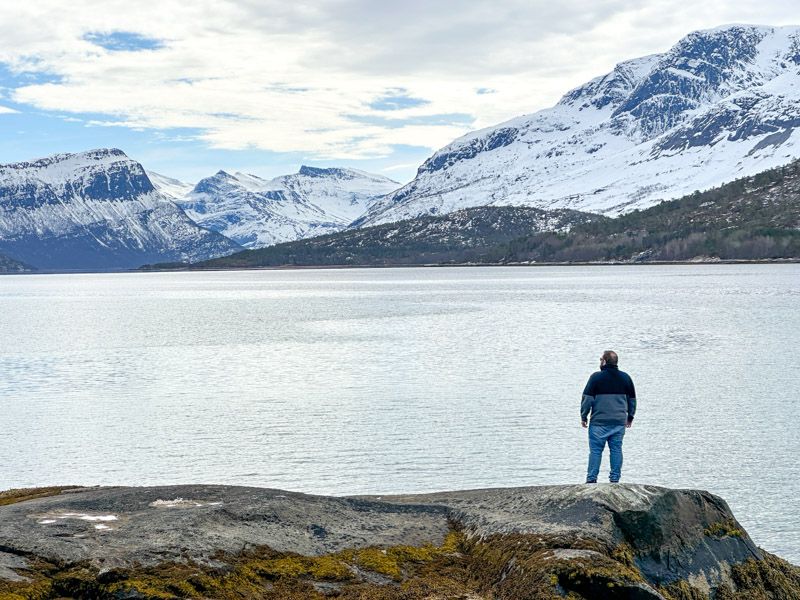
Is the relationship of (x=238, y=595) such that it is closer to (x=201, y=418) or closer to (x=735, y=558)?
(x=735, y=558)

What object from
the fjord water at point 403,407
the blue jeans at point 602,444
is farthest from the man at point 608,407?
the fjord water at point 403,407

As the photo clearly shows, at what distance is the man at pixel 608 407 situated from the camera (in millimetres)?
19812

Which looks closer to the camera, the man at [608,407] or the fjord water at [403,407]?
the man at [608,407]

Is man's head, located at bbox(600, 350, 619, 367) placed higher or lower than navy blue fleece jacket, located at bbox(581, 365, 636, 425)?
higher

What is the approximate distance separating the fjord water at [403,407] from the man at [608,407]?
4241 mm

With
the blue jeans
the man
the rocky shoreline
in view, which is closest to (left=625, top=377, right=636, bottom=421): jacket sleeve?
the man

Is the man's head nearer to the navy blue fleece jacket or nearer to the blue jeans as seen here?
the navy blue fleece jacket

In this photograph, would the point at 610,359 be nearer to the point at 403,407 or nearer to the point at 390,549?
the point at 390,549

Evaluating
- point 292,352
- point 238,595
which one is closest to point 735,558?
point 238,595

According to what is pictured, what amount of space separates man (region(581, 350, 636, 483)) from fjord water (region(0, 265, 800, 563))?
4241mm

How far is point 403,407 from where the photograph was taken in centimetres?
4209

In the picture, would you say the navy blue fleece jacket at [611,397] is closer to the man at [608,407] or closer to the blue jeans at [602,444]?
the man at [608,407]

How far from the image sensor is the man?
1981 centimetres

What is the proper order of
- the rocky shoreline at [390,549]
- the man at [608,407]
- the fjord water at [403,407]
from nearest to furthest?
the rocky shoreline at [390,549] → the man at [608,407] → the fjord water at [403,407]
